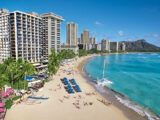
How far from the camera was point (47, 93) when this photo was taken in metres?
31.2

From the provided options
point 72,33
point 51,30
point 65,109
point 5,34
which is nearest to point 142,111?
point 65,109

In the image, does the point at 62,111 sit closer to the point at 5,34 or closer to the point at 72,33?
the point at 5,34

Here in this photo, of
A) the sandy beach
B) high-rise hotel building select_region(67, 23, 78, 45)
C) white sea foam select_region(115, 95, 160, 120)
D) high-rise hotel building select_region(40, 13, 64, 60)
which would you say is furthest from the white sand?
high-rise hotel building select_region(67, 23, 78, 45)

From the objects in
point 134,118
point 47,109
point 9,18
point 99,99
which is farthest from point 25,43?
point 134,118

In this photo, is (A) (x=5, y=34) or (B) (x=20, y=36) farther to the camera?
(A) (x=5, y=34)

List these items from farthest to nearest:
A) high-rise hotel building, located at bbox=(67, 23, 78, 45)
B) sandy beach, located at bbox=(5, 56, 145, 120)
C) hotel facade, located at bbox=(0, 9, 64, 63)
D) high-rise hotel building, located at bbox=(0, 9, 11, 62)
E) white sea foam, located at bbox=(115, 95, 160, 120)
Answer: high-rise hotel building, located at bbox=(67, 23, 78, 45) < high-rise hotel building, located at bbox=(0, 9, 11, 62) < hotel facade, located at bbox=(0, 9, 64, 63) < white sea foam, located at bbox=(115, 95, 160, 120) < sandy beach, located at bbox=(5, 56, 145, 120)

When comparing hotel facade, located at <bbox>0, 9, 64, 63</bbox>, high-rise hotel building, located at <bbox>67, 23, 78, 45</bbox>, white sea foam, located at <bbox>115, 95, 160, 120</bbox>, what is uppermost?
high-rise hotel building, located at <bbox>67, 23, 78, 45</bbox>

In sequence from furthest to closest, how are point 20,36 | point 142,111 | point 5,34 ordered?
point 5,34 → point 20,36 → point 142,111

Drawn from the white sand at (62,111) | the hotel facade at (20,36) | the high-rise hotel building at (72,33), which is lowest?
the white sand at (62,111)

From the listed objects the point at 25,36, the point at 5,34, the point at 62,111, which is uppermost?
the point at 5,34

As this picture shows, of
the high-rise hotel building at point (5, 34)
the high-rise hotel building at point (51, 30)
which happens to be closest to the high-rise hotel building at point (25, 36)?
the high-rise hotel building at point (5, 34)

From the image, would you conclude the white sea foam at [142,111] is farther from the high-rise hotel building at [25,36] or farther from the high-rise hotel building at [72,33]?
the high-rise hotel building at [72,33]

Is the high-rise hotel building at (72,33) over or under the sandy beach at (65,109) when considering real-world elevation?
over

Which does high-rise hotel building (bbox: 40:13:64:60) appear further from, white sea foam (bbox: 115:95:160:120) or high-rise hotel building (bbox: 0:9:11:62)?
white sea foam (bbox: 115:95:160:120)
